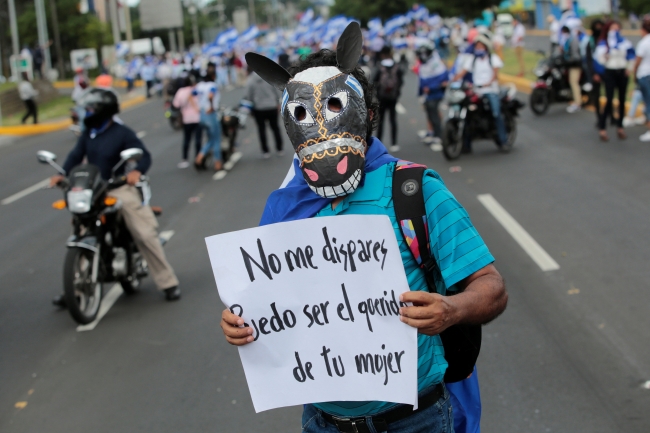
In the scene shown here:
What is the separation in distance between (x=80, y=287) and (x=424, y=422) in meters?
4.83

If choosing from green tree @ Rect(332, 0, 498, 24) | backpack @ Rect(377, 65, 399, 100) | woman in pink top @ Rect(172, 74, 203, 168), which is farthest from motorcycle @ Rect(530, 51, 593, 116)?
green tree @ Rect(332, 0, 498, 24)

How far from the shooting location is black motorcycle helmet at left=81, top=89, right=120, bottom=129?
6.86 metres

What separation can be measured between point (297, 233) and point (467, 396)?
810 millimetres

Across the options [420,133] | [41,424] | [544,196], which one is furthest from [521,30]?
[41,424]

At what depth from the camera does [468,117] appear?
13.5 m

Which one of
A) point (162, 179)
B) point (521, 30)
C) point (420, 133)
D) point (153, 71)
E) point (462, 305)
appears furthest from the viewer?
point (153, 71)

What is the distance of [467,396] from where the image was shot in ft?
8.36

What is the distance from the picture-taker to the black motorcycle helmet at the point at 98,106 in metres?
6.86

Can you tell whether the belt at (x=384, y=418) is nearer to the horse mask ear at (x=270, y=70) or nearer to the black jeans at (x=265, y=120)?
the horse mask ear at (x=270, y=70)

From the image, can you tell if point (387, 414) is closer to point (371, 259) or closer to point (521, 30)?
point (371, 259)

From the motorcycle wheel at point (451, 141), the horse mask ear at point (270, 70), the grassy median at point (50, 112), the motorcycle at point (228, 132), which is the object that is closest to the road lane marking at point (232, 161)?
the motorcycle at point (228, 132)

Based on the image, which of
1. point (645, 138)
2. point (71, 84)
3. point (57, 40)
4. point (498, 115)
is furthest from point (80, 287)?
point (57, 40)

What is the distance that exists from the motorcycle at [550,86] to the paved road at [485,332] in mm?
6216

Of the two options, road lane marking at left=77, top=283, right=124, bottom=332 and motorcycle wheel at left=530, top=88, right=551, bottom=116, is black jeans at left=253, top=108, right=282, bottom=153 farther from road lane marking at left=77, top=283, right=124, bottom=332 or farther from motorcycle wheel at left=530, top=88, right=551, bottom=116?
road lane marking at left=77, top=283, right=124, bottom=332
